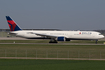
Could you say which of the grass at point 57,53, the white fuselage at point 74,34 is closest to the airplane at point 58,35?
the white fuselage at point 74,34

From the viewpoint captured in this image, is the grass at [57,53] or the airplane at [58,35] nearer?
the grass at [57,53]

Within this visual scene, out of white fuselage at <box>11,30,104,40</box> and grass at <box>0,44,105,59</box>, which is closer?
grass at <box>0,44,105,59</box>

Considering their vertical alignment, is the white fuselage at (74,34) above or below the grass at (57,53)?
above

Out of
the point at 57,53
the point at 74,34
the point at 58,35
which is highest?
the point at 74,34

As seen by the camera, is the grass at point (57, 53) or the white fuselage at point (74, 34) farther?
the white fuselage at point (74, 34)

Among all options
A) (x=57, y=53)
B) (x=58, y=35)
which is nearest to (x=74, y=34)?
(x=58, y=35)

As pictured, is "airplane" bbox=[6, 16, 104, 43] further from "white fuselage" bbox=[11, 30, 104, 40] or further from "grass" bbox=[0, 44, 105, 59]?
"grass" bbox=[0, 44, 105, 59]

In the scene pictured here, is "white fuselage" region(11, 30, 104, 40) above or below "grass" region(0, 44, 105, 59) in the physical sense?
above

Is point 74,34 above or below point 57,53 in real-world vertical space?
above

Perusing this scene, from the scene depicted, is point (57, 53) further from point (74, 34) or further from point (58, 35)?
point (58, 35)

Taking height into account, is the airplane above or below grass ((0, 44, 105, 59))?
above

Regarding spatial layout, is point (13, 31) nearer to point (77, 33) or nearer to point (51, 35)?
point (51, 35)

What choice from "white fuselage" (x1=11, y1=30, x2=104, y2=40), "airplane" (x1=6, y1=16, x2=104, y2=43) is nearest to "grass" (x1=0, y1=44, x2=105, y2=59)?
"airplane" (x1=6, y1=16, x2=104, y2=43)

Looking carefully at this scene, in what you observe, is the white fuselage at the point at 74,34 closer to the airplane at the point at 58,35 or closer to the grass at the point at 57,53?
the airplane at the point at 58,35
